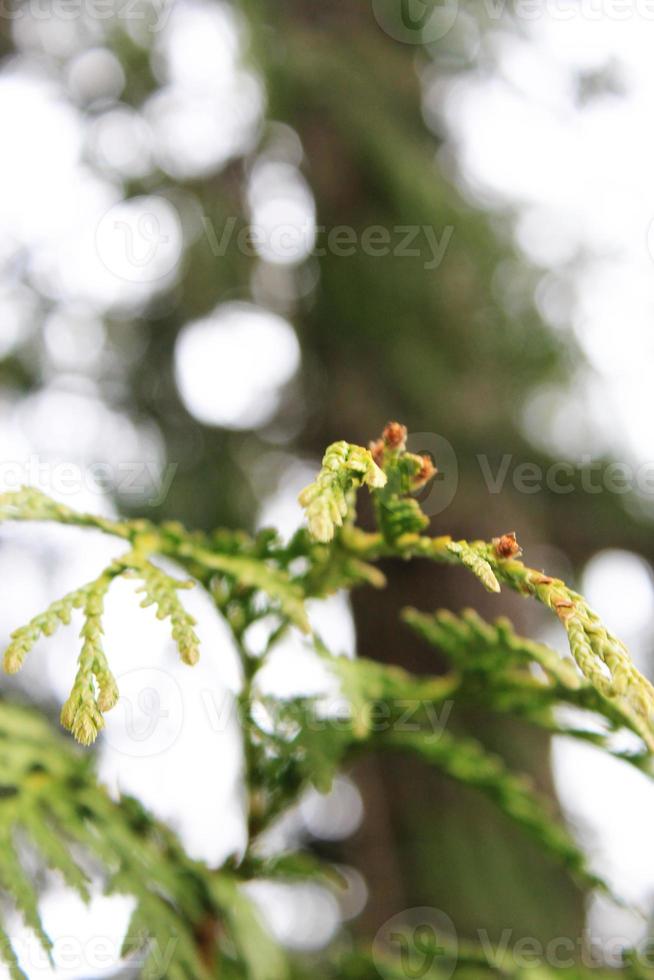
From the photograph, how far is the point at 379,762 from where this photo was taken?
3.01m

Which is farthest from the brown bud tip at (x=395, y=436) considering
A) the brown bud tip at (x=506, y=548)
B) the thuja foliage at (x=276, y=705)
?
the brown bud tip at (x=506, y=548)

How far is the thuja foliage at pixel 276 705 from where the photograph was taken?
808 millimetres

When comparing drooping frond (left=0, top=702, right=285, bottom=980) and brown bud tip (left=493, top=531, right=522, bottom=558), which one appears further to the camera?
drooping frond (left=0, top=702, right=285, bottom=980)

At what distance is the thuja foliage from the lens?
81 centimetres

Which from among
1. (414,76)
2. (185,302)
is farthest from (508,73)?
(185,302)

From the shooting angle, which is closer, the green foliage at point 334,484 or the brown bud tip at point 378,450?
the green foliage at point 334,484

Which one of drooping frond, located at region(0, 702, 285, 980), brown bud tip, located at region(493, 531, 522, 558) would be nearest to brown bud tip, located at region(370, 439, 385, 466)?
brown bud tip, located at region(493, 531, 522, 558)

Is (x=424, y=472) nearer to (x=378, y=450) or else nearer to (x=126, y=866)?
(x=378, y=450)

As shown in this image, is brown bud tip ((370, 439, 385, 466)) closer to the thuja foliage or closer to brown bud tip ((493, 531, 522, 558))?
the thuja foliage

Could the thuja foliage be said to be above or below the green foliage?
below

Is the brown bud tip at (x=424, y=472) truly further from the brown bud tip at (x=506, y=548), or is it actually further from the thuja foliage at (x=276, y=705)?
the brown bud tip at (x=506, y=548)

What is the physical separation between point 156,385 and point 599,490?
1.68 meters

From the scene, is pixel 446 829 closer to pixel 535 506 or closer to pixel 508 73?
pixel 535 506

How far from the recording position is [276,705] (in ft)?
3.62
